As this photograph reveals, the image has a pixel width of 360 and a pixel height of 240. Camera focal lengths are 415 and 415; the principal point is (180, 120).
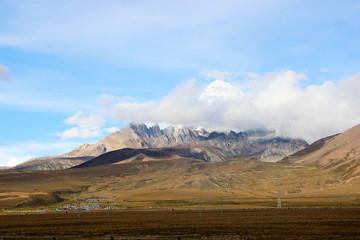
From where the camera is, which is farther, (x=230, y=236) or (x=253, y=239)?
(x=230, y=236)

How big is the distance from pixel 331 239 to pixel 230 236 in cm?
1840

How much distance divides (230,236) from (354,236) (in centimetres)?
2184

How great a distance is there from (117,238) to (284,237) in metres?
29.7

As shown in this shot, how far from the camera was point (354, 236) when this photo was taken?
72.1m

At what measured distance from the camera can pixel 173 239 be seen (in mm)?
71188

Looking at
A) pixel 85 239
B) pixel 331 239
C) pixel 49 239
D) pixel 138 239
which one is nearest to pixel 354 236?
pixel 331 239

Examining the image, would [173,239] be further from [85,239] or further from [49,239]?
[49,239]

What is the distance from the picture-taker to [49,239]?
74.7 metres

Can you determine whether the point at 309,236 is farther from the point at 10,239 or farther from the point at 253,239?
the point at 10,239

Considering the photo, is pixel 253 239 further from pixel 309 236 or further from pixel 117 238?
pixel 117 238

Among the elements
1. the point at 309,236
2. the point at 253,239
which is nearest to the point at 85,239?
the point at 253,239

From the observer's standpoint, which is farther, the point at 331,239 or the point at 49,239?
the point at 49,239

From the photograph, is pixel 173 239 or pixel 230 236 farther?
pixel 230 236

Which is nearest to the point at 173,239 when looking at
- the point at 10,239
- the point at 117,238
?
the point at 117,238
